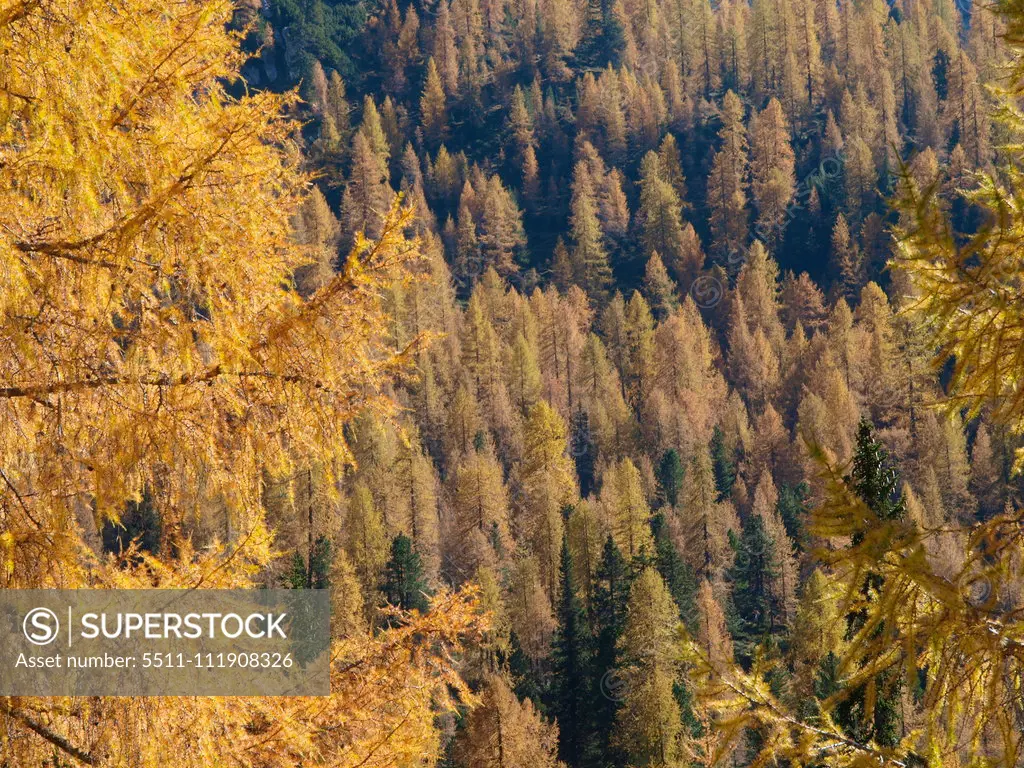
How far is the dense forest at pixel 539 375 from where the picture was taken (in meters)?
4.32

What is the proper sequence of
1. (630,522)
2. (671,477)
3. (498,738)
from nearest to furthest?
(498,738)
(630,522)
(671,477)

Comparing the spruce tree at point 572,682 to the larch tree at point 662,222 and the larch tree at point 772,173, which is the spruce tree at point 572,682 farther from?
the larch tree at point 772,173

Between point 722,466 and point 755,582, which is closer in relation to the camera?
point 755,582

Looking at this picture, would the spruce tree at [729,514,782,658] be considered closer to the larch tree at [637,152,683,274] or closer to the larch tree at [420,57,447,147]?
the larch tree at [637,152,683,274]

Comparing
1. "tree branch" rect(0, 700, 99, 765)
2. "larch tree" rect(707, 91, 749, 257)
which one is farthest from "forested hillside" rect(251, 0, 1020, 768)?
"tree branch" rect(0, 700, 99, 765)

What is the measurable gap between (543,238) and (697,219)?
787 inches

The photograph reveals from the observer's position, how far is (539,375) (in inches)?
3206

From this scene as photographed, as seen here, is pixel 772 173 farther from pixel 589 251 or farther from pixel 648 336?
pixel 648 336

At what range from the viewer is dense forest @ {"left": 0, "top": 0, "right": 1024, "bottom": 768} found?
4324mm

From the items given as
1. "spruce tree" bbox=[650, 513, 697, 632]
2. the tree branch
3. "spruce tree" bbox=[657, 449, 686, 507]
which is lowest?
the tree branch

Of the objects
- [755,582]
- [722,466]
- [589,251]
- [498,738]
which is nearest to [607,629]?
[498,738]

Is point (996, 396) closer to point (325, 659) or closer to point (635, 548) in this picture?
point (325, 659)

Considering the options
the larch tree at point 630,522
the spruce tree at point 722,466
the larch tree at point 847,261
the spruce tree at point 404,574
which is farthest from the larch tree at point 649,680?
the larch tree at point 847,261

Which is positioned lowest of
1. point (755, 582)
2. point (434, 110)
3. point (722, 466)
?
point (755, 582)
